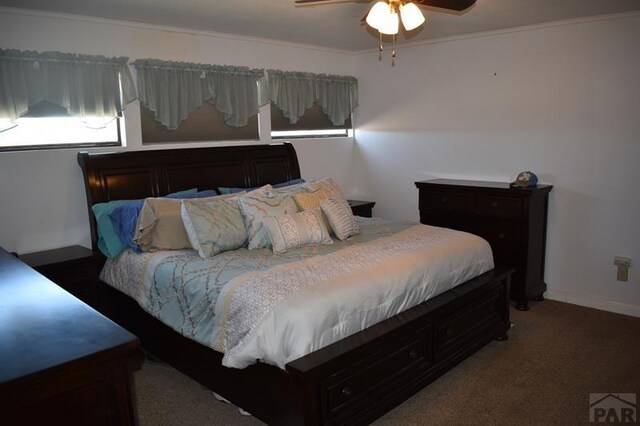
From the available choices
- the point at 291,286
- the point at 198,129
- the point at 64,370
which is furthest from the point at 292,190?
the point at 64,370

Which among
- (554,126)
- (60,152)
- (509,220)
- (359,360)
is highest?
(554,126)

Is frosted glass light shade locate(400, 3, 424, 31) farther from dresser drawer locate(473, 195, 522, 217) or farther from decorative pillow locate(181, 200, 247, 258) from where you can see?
dresser drawer locate(473, 195, 522, 217)

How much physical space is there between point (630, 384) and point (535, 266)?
4.96 feet

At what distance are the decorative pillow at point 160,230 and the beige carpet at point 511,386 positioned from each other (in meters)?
0.84

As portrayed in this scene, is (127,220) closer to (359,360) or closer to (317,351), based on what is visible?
(317,351)

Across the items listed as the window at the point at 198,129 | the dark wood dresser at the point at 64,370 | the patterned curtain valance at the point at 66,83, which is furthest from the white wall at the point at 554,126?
the dark wood dresser at the point at 64,370

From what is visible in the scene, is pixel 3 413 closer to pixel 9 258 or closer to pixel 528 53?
pixel 9 258

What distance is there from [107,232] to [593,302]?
396 centimetres

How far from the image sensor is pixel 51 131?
368 cm

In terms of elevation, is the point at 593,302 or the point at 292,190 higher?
the point at 292,190

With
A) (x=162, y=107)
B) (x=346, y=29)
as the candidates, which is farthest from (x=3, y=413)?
(x=346, y=29)

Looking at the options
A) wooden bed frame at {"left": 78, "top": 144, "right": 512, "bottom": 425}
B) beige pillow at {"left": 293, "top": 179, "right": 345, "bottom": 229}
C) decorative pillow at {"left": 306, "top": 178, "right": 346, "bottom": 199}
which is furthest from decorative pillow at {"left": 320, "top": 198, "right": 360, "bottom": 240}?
wooden bed frame at {"left": 78, "top": 144, "right": 512, "bottom": 425}

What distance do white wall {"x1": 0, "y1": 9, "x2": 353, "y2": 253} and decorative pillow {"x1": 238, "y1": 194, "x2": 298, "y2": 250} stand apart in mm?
1242

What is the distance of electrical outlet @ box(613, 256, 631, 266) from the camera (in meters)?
4.09
